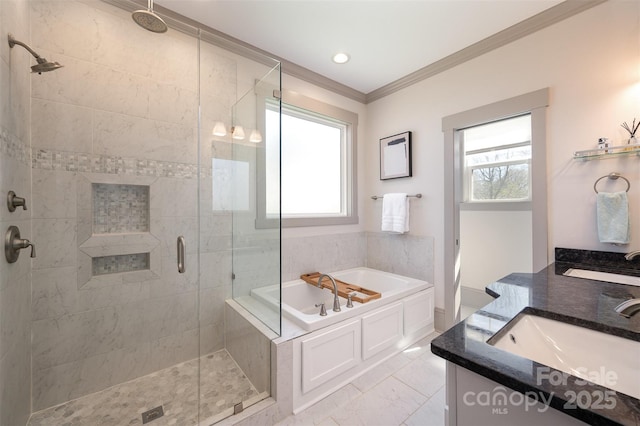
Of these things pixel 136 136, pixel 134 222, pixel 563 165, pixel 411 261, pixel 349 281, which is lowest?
pixel 349 281

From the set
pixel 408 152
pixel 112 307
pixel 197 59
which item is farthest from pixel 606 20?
pixel 112 307

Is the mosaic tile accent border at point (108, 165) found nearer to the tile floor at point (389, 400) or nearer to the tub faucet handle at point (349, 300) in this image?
the tub faucet handle at point (349, 300)

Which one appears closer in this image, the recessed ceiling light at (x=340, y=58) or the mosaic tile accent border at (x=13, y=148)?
the mosaic tile accent border at (x=13, y=148)

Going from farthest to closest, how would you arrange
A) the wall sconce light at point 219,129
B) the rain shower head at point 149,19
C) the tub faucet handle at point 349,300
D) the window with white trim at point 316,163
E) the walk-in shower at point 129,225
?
the window with white trim at point 316,163, the wall sconce light at point 219,129, the tub faucet handle at point 349,300, the walk-in shower at point 129,225, the rain shower head at point 149,19

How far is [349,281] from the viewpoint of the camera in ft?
9.56

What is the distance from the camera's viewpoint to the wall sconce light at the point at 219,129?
82.4 inches

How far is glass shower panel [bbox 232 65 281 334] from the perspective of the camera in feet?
6.12

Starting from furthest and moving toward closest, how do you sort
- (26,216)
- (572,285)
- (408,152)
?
(408,152)
(26,216)
(572,285)

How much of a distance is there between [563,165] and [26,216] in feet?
11.2

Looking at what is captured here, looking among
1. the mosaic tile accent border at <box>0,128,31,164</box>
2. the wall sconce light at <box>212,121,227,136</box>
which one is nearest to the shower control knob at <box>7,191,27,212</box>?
the mosaic tile accent border at <box>0,128,31,164</box>

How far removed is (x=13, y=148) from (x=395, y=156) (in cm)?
286

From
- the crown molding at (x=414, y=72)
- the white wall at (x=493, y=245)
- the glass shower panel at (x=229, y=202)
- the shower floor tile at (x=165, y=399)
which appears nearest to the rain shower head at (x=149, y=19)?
the crown molding at (x=414, y=72)

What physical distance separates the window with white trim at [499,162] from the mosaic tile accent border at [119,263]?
10.5 ft

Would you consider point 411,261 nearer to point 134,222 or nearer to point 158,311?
point 158,311
